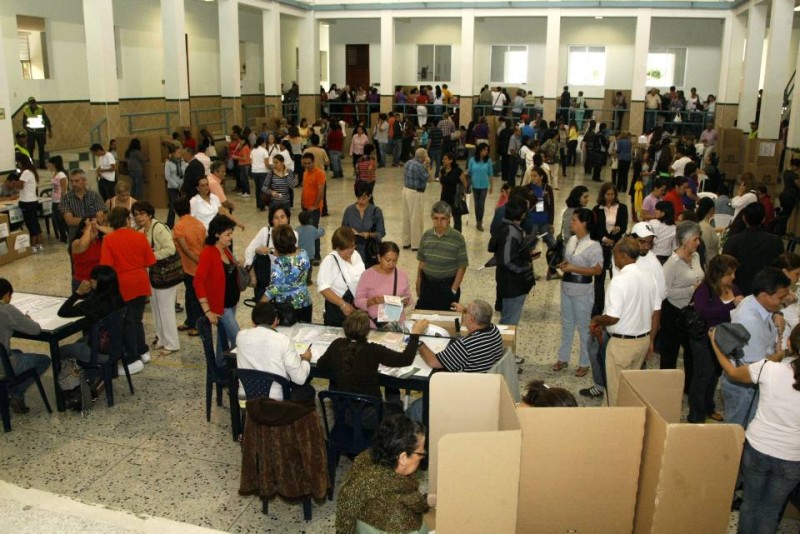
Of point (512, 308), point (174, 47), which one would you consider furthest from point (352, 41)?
point (512, 308)

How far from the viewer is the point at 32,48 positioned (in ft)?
54.1

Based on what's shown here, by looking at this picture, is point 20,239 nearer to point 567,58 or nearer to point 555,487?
point 555,487

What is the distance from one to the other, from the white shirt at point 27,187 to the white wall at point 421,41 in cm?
1855

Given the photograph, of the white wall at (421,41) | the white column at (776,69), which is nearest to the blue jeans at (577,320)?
the white column at (776,69)

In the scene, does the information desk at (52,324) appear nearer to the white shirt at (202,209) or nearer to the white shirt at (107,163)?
the white shirt at (202,209)

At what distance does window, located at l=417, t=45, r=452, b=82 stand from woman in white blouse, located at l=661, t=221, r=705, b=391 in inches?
916

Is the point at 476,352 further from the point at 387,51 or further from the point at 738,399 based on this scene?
the point at 387,51

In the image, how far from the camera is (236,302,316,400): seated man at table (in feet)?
15.3

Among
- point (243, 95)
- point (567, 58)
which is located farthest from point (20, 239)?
point (567, 58)

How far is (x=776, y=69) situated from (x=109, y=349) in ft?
52.2

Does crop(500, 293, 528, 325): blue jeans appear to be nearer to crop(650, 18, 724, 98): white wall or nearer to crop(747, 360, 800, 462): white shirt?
crop(747, 360, 800, 462): white shirt

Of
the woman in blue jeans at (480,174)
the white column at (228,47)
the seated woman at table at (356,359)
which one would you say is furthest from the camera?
the white column at (228,47)

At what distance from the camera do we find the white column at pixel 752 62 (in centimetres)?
1836

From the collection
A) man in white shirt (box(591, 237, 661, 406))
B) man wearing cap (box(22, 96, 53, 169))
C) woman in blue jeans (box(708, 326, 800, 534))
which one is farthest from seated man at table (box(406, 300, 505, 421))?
man wearing cap (box(22, 96, 53, 169))
